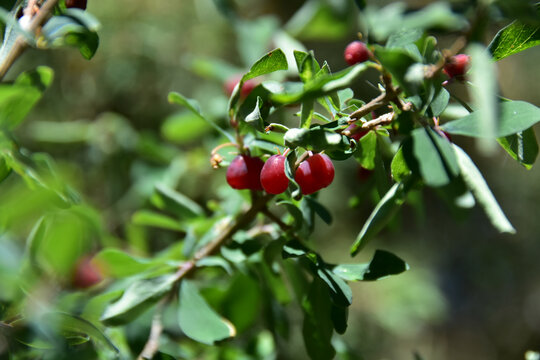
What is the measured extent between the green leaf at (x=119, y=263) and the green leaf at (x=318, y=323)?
0.75 feet

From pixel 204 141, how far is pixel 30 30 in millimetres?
489

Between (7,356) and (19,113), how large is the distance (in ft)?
0.88

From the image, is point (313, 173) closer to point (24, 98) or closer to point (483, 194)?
point (483, 194)

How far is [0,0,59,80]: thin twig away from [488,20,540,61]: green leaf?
45 centimetres

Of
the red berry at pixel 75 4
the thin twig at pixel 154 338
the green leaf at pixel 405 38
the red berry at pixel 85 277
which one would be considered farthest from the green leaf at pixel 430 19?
the red berry at pixel 85 277

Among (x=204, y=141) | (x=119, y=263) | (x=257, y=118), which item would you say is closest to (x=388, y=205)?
(x=257, y=118)

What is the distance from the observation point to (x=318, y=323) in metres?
0.54

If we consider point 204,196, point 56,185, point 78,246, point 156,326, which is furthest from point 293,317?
point 78,246

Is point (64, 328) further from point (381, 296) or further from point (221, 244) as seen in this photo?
point (381, 296)

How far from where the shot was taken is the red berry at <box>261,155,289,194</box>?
466mm

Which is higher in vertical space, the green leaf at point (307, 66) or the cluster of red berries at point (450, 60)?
the green leaf at point (307, 66)

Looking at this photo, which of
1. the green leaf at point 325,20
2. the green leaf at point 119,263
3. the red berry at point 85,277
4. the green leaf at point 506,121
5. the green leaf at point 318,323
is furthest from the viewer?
the green leaf at point 325,20

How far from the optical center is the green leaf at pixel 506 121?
0.43 meters

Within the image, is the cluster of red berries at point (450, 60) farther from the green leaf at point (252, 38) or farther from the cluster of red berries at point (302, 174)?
the green leaf at point (252, 38)
